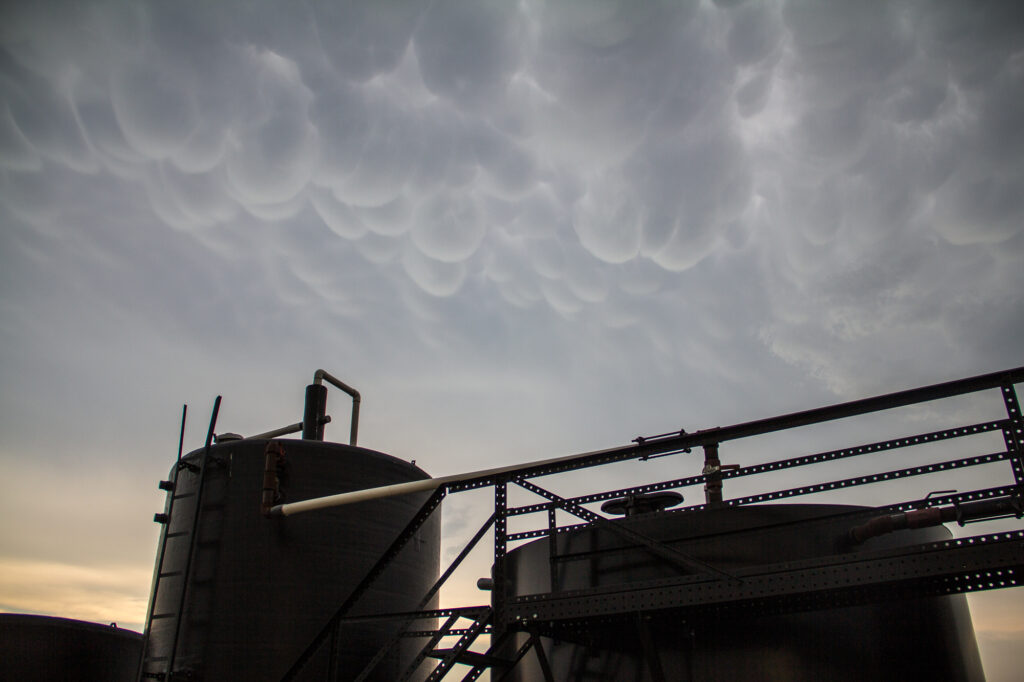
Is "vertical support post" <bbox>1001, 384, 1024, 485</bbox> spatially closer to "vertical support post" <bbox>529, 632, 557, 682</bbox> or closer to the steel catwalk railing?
the steel catwalk railing

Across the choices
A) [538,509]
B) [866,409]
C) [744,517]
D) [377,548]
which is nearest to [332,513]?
[377,548]

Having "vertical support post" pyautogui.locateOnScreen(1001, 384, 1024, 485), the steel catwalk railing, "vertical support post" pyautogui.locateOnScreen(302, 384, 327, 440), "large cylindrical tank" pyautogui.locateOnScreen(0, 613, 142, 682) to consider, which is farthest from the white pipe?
"large cylindrical tank" pyautogui.locateOnScreen(0, 613, 142, 682)

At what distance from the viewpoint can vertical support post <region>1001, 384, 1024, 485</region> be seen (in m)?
5.93

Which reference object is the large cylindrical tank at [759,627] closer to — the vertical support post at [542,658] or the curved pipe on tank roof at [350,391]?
the vertical support post at [542,658]

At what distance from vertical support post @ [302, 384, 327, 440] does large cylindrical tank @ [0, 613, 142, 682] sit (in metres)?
5.07

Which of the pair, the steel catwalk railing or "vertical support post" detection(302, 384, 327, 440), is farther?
"vertical support post" detection(302, 384, 327, 440)

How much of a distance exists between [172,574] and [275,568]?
1.80 m

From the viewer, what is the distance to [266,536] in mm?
11258

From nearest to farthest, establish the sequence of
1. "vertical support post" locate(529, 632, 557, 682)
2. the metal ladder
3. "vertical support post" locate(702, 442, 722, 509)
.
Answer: "vertical support post" locate(529, 632, 557, 682), "vertical support post" locate(702, 442, 722, 509), the metal ladder

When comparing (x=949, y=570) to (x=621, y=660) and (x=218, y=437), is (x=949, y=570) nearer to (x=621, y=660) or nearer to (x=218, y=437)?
(x=621, y=660)

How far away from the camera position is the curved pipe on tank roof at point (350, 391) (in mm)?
14305

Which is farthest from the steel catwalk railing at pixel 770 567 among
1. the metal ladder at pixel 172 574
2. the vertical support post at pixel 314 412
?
the vertical support post at pixel 314 412

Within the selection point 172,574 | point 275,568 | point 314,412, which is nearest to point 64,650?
point 172,574

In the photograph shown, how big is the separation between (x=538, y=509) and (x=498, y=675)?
7.57 feet
